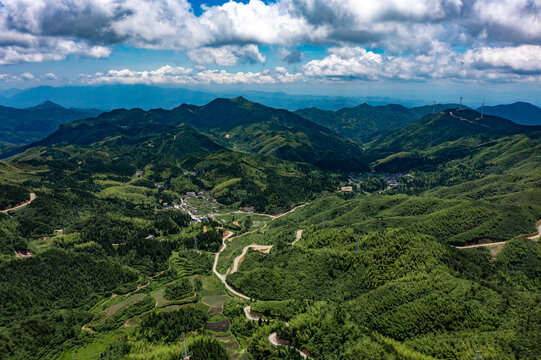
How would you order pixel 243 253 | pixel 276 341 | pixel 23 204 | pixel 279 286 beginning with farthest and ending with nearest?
pixel 23 204 < pixel 243 253 < pixel 279 286 < pixel 276 341

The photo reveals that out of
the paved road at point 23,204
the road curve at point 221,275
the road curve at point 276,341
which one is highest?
the paved road at point 23,204

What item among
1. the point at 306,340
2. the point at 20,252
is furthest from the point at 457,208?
the point at 20,252

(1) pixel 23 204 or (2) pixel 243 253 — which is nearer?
(2) pixel 243 253

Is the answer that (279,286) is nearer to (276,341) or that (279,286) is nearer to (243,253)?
(276,341)

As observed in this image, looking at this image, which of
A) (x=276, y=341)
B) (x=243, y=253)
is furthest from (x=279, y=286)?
(x=243, y=253)

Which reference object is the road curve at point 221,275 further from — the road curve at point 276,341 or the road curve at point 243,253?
the road curve at point 276,341

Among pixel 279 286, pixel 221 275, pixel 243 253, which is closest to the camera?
pixel 279 286

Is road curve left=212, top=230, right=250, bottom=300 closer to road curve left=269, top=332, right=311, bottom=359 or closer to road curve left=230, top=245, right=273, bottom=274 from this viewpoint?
road curve left=230, top=245, right=273, bottom=274

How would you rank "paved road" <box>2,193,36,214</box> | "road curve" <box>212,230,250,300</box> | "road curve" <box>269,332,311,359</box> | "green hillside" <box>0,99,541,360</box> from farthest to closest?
"paved road" <box>2,193,36,214</box>
"road curve" <box>212,230,250,300</box>
"road curve" <box>269,332,311,359</box>
"green hillside" <box>0,99,541,360</box>

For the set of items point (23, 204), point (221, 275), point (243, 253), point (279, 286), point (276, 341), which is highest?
point (23, 204)

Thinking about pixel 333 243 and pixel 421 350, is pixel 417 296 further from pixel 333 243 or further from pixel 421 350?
pixel 333 243

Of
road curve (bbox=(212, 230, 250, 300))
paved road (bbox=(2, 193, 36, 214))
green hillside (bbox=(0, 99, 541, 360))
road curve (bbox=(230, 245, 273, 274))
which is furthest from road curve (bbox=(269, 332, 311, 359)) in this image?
paved road (bbox=(2, 193, 36, 214))

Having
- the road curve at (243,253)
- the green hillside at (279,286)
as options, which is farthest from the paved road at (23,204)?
the road curve at (243,253)
